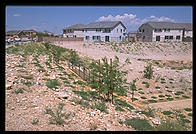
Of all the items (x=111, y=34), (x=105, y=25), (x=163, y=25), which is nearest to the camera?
(x=111, y=34)

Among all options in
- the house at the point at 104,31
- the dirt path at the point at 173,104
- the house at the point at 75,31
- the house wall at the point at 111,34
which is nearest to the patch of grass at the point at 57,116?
the dirt path at the point at 173,104

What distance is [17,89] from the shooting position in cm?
608

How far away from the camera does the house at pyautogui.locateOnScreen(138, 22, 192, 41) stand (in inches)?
1736

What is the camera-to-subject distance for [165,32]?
4453 cm

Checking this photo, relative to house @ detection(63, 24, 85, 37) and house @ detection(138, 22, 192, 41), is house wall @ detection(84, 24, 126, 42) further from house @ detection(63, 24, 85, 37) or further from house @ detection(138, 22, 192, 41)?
house @ detection(138, 22, 192, 41)

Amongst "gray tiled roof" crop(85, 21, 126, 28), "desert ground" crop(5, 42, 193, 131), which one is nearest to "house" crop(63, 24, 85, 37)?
"gray tiled roof" crop(85, 21, 126, 28)

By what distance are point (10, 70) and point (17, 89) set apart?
270 centimetres

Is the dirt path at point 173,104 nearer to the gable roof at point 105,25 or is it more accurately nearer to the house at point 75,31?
the gable roof at point 105,25

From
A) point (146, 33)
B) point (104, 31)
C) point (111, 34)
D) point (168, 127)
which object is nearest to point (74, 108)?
point (168, 127)

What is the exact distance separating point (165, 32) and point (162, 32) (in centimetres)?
74

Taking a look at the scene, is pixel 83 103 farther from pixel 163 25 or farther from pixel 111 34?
pixel 163 25

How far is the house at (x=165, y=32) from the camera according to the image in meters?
44.1

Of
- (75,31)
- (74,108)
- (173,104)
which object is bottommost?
(173,104)
